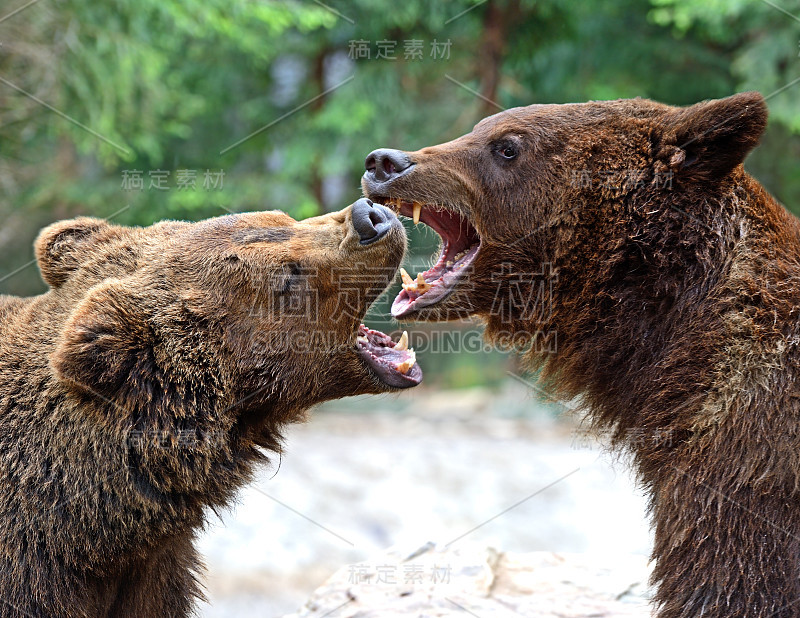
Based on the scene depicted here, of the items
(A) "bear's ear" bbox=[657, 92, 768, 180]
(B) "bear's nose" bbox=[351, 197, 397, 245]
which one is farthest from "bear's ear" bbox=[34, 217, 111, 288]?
(A) "bear's ear" bbox=[657, 92, 768, 180]

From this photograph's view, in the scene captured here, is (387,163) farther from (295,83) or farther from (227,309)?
(295,83)

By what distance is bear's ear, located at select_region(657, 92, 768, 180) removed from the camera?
11.8 ft

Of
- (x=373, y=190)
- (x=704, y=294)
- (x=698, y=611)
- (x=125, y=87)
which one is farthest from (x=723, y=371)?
(x=125, y=87)

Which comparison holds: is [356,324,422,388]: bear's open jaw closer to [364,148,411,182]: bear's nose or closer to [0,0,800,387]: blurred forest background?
[364,148,411,182]: bear's nose

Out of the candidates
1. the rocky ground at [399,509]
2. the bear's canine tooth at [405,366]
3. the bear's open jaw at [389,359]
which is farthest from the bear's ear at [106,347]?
the rocky ground at [399,509]

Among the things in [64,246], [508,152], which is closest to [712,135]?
[508,152]

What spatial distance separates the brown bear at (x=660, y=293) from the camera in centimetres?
327

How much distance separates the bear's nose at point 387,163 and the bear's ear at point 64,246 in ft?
4.32

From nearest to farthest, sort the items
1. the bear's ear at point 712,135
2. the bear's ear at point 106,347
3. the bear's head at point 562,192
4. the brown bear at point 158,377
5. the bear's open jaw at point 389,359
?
1. the bear's ear at point 106,347
2. the brown bear at point 158,377
3. the bear's ear at point 712,135
4. the bear's head at point 562,192
5. the bear's open jaw at point 389,359

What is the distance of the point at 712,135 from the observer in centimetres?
364

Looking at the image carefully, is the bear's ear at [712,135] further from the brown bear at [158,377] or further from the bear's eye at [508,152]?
the brown bear at [158,377]

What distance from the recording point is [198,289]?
371 cm

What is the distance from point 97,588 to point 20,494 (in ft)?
1.62

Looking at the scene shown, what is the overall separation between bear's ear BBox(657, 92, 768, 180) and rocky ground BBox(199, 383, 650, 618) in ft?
18.0
